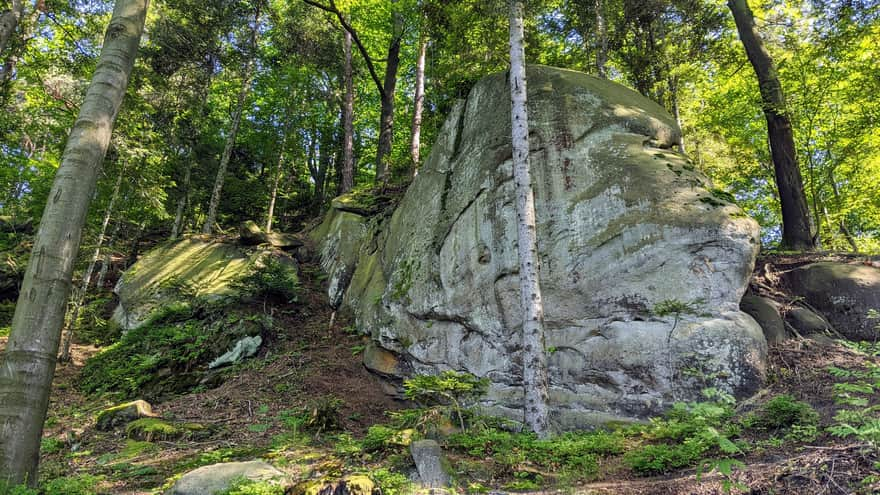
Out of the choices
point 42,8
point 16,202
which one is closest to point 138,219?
point 16,202

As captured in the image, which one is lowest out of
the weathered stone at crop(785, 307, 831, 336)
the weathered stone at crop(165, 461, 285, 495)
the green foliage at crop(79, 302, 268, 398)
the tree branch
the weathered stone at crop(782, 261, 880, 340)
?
the weathered stone at crop(165, 461, 285, 495)

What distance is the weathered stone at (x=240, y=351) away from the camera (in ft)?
32.6

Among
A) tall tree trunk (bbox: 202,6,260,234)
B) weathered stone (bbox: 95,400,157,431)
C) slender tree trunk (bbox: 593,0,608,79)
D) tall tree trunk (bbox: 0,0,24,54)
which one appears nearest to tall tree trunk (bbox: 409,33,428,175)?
slender tree trunk (bbox: 593,0,608,79)

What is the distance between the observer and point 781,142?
10953 mm

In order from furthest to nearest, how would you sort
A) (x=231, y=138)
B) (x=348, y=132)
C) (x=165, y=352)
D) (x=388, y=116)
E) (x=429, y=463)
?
(x=348, y=132) → (x=388, y=116) → (x=231, y=138) → (x=165, y=352) → (x=429, y=463)

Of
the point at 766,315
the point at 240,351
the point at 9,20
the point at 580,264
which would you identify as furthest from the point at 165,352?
the point at 766,315

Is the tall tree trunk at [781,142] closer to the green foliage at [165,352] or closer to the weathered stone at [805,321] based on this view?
the weathered stone at [805,321]

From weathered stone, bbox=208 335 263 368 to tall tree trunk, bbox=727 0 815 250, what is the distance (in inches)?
514

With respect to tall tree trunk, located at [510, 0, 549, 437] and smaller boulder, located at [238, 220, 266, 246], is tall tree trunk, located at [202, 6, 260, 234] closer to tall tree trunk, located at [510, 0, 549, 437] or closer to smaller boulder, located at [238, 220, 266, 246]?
smaller boulder, located at [238, 220, 266, 246]

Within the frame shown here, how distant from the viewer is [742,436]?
4.82 m

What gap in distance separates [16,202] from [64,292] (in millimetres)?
15764

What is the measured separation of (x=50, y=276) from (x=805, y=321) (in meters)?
11.0

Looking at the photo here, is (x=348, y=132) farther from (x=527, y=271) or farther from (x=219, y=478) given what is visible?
(x=219, y=478)

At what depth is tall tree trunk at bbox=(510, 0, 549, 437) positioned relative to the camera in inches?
239
